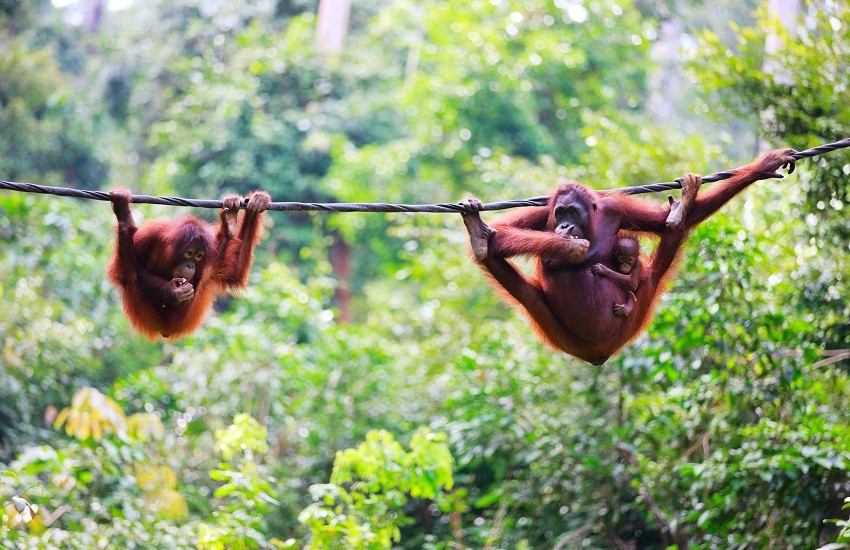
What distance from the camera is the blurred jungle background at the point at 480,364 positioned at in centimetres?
541

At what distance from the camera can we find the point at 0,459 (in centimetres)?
719

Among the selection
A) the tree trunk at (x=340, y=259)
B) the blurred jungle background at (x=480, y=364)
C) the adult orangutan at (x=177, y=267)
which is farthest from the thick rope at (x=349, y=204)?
the tree trunk at (x=340, y=259)

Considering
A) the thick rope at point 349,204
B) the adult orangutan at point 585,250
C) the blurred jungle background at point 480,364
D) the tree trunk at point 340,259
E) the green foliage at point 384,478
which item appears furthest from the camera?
the tree trunk at point 340,259

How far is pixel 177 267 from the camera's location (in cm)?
464

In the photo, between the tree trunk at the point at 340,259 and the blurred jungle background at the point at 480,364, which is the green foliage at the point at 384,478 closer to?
the blurred jungle background at the point at 480,364

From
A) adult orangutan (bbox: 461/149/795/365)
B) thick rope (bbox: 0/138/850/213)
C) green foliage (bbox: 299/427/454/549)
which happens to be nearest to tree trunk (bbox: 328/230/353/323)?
green foliage (bbox: 299/427/454/549)

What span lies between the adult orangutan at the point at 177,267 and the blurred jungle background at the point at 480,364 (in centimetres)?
96

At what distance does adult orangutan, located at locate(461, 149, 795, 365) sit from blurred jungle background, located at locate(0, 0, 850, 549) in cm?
108

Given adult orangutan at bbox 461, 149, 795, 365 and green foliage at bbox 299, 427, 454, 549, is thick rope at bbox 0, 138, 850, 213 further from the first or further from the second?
green foliage at bbox 299, 427, 454, 549

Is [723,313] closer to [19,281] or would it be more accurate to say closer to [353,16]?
[19,281]

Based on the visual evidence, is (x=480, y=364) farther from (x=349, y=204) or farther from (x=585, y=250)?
(x=349, y=204)

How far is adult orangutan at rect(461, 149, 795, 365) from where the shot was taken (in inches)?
166

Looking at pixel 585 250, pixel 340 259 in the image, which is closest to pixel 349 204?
pixel 585 250

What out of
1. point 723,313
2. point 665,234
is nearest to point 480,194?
point 723,313
